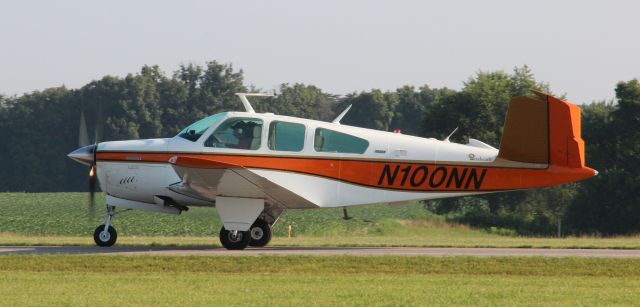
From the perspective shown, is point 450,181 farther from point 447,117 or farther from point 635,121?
point 447,117

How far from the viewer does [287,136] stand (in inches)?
792

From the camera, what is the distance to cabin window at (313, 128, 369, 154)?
20.2 metres

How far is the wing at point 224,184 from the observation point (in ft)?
61.2

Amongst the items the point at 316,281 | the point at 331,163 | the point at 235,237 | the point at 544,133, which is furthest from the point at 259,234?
the point at 316,281

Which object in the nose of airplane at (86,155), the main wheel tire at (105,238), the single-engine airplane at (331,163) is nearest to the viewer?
the single-engine airplane at (331,163)

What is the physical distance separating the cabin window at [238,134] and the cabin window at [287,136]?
11.6 inches

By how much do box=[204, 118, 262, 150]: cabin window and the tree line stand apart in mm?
3659

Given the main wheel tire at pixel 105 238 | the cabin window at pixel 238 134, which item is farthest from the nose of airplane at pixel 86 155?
the cabin window at pixel 238 134

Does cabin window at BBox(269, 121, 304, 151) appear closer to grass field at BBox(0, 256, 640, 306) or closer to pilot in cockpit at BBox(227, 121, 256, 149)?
pilot in cockpit at BBox(227, 121, 256, 149)

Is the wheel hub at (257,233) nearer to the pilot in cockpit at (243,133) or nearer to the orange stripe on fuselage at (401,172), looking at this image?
the orange stripe on fuselage at (401,172)

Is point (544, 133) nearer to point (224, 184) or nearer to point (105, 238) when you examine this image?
point (224, 184)

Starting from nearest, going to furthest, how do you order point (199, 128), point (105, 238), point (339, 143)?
1. point (339, 143)
2. point (199, 128)
3. point (105, 238)

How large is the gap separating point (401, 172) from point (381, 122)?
68852 millimetres

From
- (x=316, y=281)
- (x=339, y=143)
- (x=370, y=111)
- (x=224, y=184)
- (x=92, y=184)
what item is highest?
(x=370, y=111)
